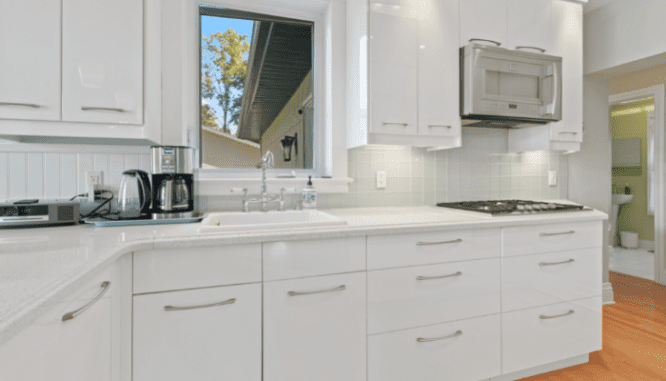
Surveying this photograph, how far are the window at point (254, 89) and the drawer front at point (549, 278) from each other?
1.31m

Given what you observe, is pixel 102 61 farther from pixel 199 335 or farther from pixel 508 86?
pixel 508 86

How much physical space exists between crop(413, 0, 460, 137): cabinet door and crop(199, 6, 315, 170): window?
28.4 inches

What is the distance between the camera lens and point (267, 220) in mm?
1824

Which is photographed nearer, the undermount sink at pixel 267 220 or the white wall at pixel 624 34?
the undermount sink at pixel 267 220

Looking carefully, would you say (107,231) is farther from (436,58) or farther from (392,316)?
(436,58)

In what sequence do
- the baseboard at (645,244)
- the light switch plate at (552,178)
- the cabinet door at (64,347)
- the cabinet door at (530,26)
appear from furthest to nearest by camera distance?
the baseboard at (645,244) → the light switch plate at (552,178) → the cabinet door at (530,26) → the cabinet door at (64,347)

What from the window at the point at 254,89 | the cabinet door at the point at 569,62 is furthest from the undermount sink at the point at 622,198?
the window at the point at 254,89

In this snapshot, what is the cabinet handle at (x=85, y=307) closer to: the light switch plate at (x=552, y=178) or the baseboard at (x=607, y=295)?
the light switch plate at (x=552, y=178)

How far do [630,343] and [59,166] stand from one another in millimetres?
3463

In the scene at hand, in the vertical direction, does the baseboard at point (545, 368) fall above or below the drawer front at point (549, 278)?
below

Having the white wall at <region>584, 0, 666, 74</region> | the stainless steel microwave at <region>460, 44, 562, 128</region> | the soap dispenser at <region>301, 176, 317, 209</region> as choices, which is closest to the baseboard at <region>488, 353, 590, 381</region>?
the soap dispenser at <region>301, 176, 317, 209</region>

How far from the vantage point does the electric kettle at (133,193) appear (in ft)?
5.39

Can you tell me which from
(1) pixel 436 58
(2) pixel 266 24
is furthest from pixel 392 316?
(2) pixel 266 24

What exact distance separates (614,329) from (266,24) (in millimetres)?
3140
